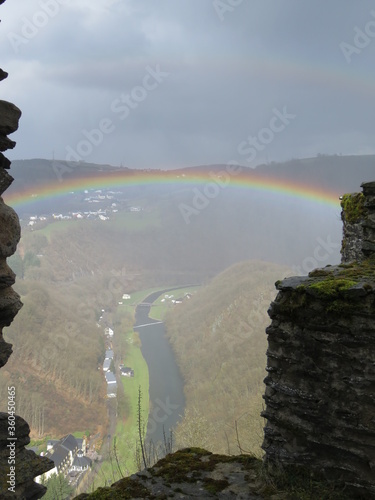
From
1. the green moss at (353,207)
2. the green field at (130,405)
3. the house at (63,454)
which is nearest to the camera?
the green moss at (353,207)

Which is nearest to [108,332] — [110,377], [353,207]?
[110,377]

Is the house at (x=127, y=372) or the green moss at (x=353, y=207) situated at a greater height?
the green moss at (x=353, y=207)

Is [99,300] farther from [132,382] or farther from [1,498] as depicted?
[1,498]

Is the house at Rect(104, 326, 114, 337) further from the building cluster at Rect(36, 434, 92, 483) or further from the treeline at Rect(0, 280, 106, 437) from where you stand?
the building cluster at Rect(36, 434, 92, 483)

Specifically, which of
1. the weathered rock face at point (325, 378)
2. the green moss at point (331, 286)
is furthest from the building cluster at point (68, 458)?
the green moss at point (331, 286)

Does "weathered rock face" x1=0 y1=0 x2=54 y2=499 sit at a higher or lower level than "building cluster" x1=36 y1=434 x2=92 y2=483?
higher

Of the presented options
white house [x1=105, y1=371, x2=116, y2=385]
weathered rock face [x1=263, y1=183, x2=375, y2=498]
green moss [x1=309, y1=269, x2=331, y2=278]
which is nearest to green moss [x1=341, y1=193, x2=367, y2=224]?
green moss [x1=309, y1=269, x2=331, y2=278]

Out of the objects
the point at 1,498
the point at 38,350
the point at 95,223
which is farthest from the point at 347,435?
the point at 95,223

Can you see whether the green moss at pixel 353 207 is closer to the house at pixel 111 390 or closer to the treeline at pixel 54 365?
the treeline at pixel 54 365
